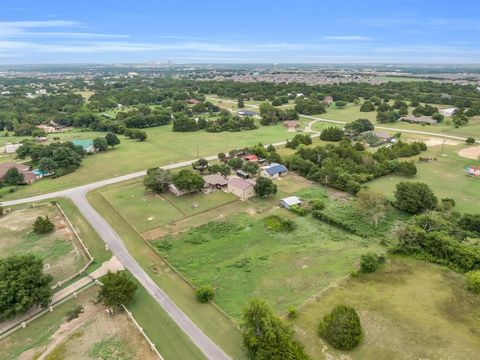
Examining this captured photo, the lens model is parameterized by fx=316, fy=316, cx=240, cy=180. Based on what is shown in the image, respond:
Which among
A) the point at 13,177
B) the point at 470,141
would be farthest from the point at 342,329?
the point at 470,141

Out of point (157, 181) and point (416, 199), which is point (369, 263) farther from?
point (157, 181)

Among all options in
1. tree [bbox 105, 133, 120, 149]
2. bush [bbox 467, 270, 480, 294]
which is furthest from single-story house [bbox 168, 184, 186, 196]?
bush [bbox 467, 270, 480, 294]

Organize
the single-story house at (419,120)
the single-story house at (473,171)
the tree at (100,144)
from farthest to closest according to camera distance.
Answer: the single-story house at (419,120), the tree at (100,144), the single-story house at (473,171)

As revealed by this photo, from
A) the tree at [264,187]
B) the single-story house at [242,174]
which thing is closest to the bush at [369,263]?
the tree at [264,187]

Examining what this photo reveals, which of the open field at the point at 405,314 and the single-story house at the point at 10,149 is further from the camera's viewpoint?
the single-story house at the point at 10,149

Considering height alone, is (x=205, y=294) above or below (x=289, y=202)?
above

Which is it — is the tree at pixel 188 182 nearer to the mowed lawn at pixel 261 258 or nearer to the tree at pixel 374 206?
the mowed lawn at pixel 261 258

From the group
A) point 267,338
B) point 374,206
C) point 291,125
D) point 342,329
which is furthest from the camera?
point 291,125
